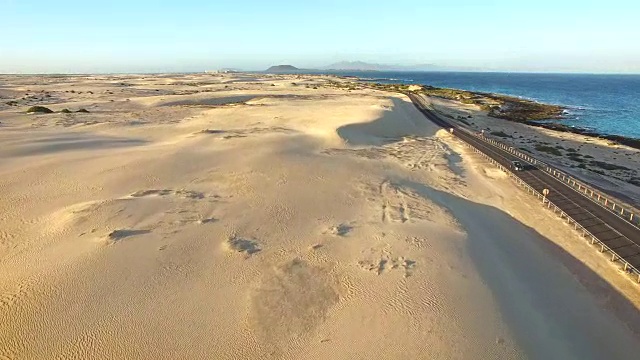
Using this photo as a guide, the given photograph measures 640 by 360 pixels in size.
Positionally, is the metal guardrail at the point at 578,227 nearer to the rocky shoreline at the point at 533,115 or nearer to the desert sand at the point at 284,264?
the desert sand at the point at 284,264

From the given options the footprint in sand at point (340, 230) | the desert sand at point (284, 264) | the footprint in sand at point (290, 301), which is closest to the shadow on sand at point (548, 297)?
the desert sand at point (284, 264)

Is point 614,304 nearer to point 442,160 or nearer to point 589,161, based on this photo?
point 442,160

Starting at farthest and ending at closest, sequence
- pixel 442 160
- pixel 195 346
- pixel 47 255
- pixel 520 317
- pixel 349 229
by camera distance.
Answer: pixel 442 160 < pixel 349 229 < pixel 47 255 < pixel 520 317 < pixel 195 346

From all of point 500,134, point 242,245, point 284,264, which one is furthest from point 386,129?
point 284,264

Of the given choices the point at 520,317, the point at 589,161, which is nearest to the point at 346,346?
the point at 520,317

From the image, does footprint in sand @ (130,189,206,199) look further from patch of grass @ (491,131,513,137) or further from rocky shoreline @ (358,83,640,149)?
rocky shoreline @ (358,83,640,149)

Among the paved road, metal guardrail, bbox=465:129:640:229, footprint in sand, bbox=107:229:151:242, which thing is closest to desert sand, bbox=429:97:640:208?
metal guardrail, bbox=465:129:640:229
